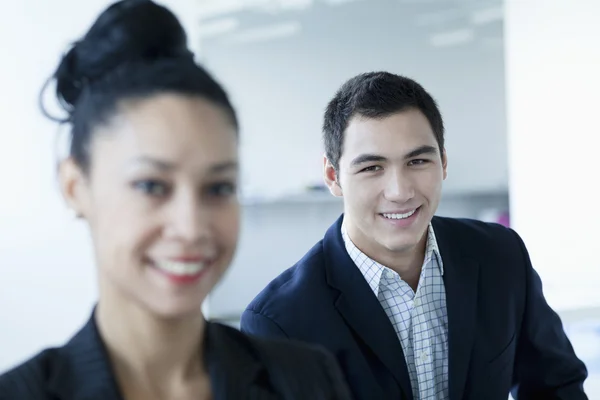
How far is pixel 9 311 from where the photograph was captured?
255cm

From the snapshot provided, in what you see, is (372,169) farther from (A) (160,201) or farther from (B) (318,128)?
(B) (318,128)

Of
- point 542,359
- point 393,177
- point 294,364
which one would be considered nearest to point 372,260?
point 393,177

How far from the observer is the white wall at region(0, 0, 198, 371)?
8.32 ft

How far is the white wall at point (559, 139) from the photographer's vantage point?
3.03 metres

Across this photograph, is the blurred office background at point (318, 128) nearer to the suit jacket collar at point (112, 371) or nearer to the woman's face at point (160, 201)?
the woman's face at point (160, 201)

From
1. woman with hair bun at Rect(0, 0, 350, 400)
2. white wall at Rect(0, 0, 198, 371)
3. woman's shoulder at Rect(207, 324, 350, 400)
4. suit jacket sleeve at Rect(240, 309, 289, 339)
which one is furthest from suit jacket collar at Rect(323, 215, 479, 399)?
white wall at Rect(0, 0, 198, 371)

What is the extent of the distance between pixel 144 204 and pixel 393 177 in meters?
0.79

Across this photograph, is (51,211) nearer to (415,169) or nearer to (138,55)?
(415,169)

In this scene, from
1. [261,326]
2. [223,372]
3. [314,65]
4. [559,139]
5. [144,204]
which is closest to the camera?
[144,204]

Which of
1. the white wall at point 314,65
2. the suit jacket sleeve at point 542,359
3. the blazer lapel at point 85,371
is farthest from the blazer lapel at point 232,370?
the white wall at point 314,65

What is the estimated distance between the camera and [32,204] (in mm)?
2555

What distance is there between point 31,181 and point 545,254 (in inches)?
85.2

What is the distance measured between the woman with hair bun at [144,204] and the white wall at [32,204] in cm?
178

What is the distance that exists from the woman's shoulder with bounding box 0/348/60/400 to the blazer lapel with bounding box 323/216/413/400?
73cm
